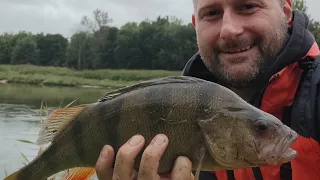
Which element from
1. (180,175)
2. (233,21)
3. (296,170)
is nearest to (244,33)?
(233,21)

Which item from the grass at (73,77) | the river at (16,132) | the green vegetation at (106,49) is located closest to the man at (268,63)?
the river at (16,132)

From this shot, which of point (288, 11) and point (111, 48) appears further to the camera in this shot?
point (111, 48)

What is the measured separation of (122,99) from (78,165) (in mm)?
497

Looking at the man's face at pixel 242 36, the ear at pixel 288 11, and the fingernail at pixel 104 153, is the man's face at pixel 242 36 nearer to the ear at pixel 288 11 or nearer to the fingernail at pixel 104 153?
Result: the ear at pixel 288 11

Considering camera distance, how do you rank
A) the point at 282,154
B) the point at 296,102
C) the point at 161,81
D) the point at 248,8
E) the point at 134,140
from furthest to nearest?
the point at 248,8, the point at 296,102, the point at 161,81, the point at 134,140, the point at 282,154

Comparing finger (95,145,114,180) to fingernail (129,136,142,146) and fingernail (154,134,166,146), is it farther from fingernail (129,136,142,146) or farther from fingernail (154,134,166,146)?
fingernail (154,134,166,146)

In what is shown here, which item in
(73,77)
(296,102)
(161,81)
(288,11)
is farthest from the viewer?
(73,77)

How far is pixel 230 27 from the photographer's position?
3.34m

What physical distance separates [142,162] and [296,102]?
1.20m

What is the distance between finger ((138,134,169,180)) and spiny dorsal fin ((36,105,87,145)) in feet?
1.81

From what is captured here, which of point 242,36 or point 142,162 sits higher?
point 242,36

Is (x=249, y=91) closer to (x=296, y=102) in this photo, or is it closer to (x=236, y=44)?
(x=236, y=44)

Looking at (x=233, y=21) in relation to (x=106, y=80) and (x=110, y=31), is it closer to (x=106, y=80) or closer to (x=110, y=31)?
(x=106, y=80)

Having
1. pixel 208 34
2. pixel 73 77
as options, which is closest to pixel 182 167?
pixel 208 34
